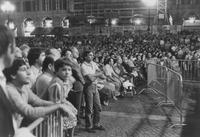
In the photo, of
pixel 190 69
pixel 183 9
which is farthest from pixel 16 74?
pixel 183 9

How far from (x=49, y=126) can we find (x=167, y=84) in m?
6.60

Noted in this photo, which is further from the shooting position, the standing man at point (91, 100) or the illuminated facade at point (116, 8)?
the illuminated facade at point (116, 8)

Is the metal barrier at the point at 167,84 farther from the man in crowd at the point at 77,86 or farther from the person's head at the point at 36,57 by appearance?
the person's head at the point at 36,57

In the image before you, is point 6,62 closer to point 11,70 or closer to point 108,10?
point 11,70

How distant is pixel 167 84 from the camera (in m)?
9.92

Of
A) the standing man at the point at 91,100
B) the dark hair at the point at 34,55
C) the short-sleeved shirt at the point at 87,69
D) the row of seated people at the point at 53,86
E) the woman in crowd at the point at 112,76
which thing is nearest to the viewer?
the row of seated people at the point at 53,86

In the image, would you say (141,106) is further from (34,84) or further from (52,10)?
(52,10)

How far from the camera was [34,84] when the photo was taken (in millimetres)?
5277

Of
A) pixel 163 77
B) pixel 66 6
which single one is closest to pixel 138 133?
pixel 163 77

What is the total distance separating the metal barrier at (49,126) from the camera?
3.53 metres

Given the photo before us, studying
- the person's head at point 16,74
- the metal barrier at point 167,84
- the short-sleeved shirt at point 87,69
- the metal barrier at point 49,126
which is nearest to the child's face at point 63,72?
the metal barrier at point 49,126

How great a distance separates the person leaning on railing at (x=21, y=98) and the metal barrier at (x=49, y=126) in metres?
0.13

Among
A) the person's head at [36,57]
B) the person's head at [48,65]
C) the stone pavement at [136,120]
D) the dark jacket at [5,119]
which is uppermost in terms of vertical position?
the person's head at [36,57]

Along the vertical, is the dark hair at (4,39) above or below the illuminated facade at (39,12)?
below
